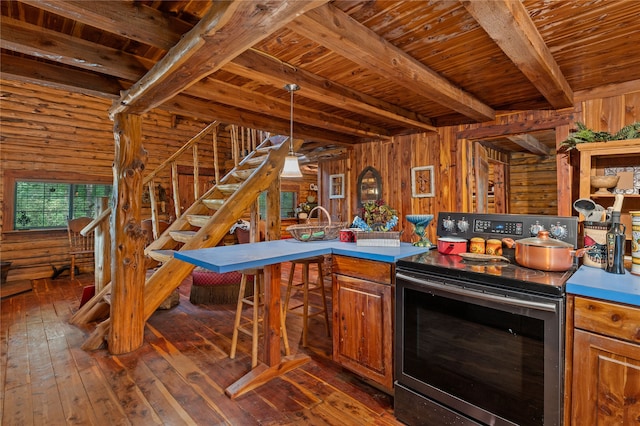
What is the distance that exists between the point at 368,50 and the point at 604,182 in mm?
2088

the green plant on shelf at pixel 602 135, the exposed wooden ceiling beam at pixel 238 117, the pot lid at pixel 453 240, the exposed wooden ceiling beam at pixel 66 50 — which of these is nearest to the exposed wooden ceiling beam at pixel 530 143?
the green plant on shelf at pixel 602 135

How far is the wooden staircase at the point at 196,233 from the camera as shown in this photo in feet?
10.1

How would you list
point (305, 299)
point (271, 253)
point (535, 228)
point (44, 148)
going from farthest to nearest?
point (44, 148), point (305, 299), point (271, 253), point (535, 228)

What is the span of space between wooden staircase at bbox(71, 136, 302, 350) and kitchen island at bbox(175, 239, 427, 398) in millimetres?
1158

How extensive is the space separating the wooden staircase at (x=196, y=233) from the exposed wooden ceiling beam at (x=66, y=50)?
154 centimetres

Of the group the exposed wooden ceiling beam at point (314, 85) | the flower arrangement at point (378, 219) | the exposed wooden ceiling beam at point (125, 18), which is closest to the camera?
the exposed wooden ceiling beam at point (125, 18)

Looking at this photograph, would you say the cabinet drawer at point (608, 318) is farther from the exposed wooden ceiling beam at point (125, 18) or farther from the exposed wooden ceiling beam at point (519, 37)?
the exposed wooden ceiling beam at point (125, 18)


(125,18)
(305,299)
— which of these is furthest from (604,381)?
(125,18)

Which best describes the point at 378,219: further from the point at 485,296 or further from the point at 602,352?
the point at 602,352

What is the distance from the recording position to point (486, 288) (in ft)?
4.90

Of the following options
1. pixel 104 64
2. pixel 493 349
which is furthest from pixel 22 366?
pixel 493 349

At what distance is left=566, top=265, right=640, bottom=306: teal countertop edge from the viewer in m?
Answer: 1.22

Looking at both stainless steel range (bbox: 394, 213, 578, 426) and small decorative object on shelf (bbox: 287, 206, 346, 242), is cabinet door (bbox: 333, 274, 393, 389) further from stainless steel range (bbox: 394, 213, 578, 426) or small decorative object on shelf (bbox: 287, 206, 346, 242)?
small decorative object on shelf (bbox: 287, 206, 346, 242)

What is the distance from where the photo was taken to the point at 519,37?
167 cm
